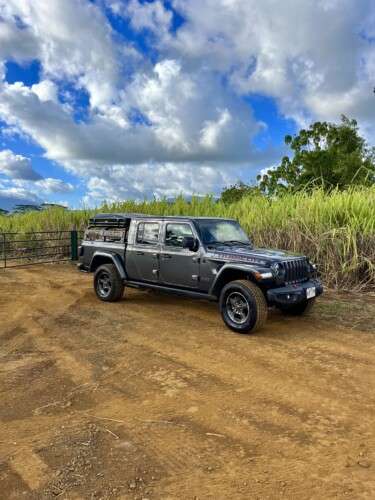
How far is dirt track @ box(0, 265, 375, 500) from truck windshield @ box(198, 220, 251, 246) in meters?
1.35

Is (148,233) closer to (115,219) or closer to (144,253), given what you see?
(144,253)

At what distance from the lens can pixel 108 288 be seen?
802cm

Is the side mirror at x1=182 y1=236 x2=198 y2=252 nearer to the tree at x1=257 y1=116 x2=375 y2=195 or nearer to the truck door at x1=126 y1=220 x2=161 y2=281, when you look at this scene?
the truck door at x1=126 y1=220 x2=161 y2=281

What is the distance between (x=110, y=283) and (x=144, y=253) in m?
1.05

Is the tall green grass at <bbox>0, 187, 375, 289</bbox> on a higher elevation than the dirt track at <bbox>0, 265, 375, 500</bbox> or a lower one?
higher

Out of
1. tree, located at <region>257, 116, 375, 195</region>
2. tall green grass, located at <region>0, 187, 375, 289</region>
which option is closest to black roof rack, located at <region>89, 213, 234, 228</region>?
tall green grass, located at <region>0, 187, 375, 289</region>

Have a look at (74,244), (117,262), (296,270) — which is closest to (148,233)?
(117,262)

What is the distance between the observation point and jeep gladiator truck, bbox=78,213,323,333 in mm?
5797

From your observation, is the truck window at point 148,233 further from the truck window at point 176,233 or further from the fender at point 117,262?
the fender at point 117,262

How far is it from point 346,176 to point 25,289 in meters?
20.6

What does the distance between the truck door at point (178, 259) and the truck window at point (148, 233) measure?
23cm

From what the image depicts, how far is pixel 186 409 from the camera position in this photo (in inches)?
142

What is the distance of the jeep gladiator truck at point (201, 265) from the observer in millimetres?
5797

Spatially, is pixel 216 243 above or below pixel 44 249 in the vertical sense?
above
